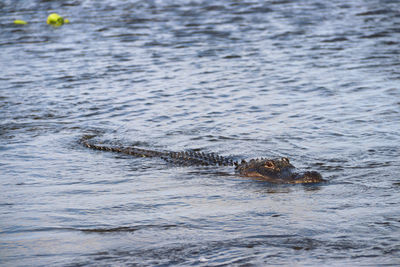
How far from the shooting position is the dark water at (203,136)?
5.30m

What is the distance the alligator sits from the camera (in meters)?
6.88

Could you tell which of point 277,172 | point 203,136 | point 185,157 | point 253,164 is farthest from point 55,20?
point 277,172

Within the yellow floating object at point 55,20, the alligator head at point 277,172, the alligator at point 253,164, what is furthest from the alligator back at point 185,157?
the yellow floating object at point 55,20

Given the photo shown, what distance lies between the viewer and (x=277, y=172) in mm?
7082

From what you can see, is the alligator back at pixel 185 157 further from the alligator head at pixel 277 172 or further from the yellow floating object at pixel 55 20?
the yellow floating object at pixel 55 20

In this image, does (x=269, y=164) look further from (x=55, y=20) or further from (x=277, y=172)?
(x=55, y=20)

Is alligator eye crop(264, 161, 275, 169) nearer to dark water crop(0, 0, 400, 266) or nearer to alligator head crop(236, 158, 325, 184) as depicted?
alligator head crop(236, 158, 325, 184)

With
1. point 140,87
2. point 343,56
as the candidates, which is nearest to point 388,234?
point 140,87

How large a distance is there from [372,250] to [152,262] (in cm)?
170

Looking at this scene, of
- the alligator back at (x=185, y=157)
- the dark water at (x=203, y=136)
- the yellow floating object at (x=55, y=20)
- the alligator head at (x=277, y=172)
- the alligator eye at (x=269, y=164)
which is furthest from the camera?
the yellow floating object at (x=55, y=20)

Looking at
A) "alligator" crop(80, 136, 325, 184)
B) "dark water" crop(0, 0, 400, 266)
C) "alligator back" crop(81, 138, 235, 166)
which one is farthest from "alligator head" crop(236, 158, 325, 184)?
"alligator back" crop(81, 138, 235, 166)

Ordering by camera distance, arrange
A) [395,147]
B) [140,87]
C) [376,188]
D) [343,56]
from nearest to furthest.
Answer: [376,188], [395,147], [140,87], [343,56]

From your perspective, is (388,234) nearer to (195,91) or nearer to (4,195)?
(4,195)

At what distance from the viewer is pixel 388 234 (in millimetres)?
5258
